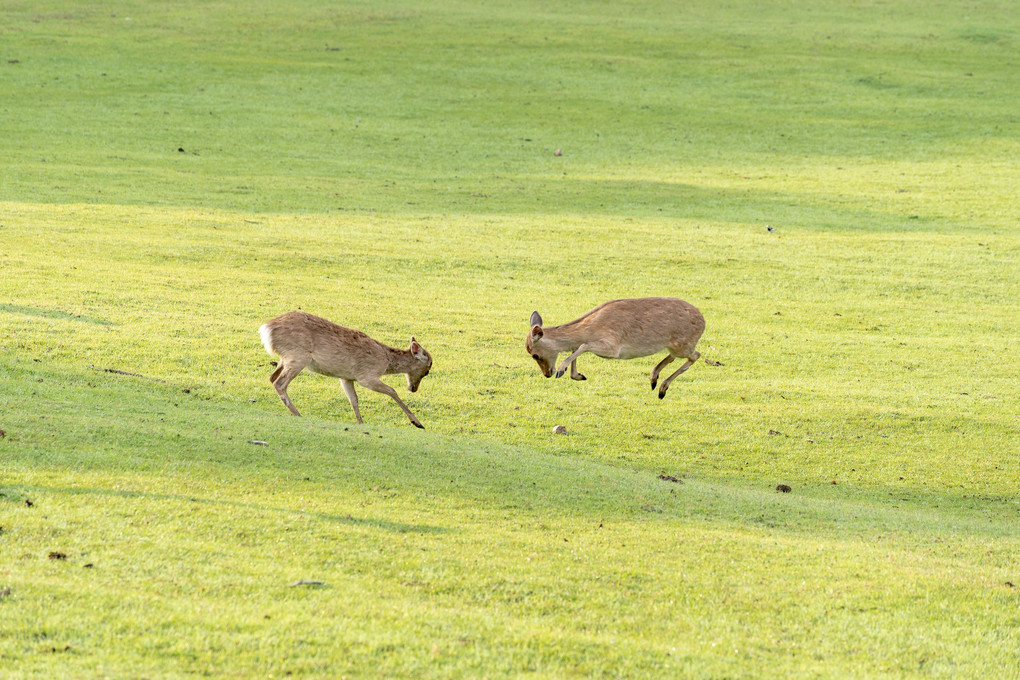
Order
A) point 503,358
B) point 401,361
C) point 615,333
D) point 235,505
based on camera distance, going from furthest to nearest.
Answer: point 503,358, point 401,361, point 615,333, point 235,505

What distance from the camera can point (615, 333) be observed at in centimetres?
1473

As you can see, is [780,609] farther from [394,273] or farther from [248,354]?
[394,273]

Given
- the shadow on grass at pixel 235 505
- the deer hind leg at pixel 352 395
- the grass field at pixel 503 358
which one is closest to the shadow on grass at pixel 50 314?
the grass field at pixel 503 358

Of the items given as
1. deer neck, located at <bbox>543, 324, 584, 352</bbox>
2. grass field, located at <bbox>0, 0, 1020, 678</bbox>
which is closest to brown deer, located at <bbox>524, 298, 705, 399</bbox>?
deer neck, located at <bbox>543, 324, 584, 352</bbox>

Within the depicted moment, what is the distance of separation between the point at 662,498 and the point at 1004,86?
37717mm

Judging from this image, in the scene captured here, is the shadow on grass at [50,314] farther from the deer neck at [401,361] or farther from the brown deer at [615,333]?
the brown deer at [615,333]

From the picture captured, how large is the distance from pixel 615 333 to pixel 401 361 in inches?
114

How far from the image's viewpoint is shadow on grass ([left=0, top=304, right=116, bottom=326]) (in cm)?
1802

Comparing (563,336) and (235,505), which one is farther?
(563,336)

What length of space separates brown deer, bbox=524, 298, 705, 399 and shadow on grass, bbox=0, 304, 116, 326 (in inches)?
290

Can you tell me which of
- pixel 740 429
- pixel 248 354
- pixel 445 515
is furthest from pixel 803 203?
pixel 445 515

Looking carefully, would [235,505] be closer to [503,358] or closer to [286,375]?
[286,375]

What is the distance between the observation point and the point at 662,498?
1231 centimetres

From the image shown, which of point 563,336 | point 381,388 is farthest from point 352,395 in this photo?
point 563,336
